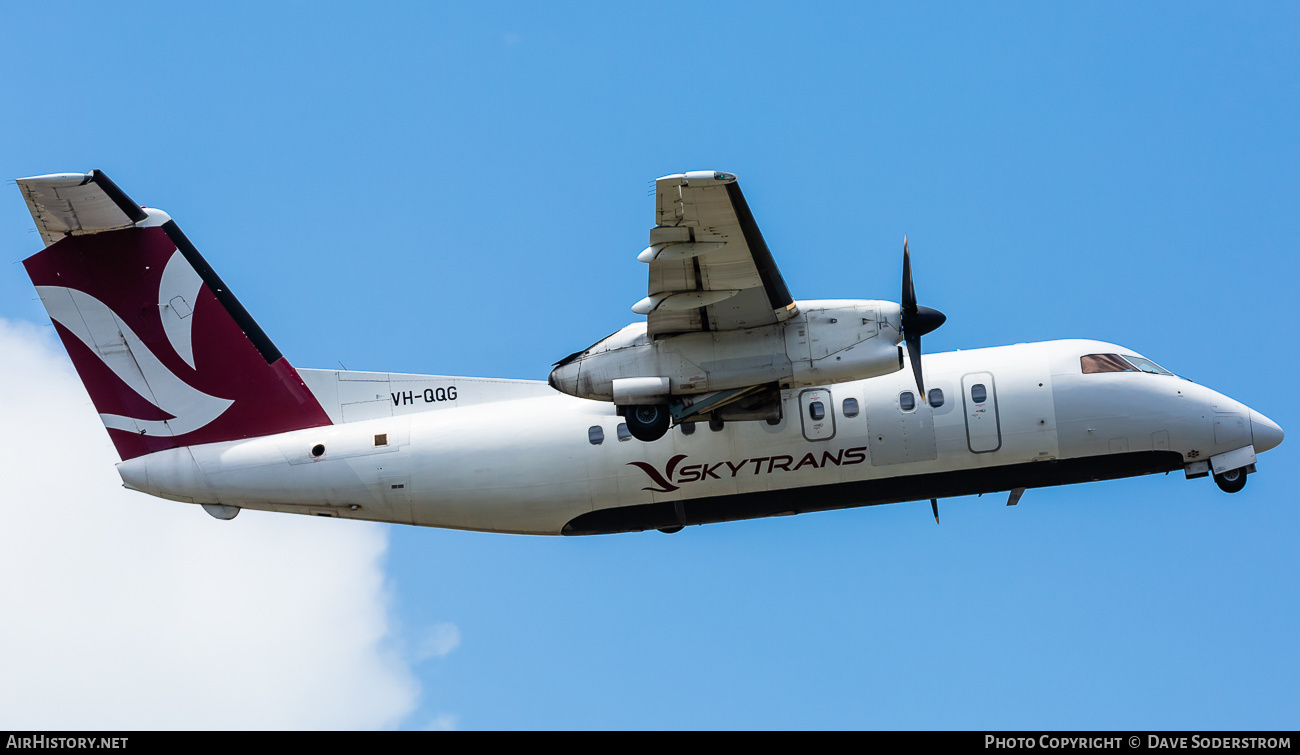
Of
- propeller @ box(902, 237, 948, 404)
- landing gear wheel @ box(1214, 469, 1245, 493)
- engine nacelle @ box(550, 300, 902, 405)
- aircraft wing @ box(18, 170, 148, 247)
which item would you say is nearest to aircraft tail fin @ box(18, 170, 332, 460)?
aircraft wing @ box(18, 170, 148, 247)

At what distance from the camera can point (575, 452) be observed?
65.7ft

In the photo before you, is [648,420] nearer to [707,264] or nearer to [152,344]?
[707,264]

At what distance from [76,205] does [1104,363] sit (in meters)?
16.9

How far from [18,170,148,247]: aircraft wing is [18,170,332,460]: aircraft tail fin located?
0.03 m

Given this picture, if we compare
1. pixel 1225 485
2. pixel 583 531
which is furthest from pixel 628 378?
pixel 1225 485

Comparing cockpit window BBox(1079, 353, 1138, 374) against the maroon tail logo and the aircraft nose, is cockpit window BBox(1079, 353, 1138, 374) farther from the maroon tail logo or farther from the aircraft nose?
the maroon tail logo

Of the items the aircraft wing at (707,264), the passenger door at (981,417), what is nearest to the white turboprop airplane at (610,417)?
the passenger door at (981,417)

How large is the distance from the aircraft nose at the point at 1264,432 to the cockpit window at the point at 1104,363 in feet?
7.05

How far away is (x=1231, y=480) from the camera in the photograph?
2019 cm

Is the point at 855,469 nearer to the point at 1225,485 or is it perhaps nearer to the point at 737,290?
the point at 737,290

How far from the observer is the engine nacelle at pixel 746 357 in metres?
18.4

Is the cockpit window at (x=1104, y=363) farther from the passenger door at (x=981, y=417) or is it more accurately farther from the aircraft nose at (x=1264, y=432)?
the aircraft nose at (x=1264, y=432)
